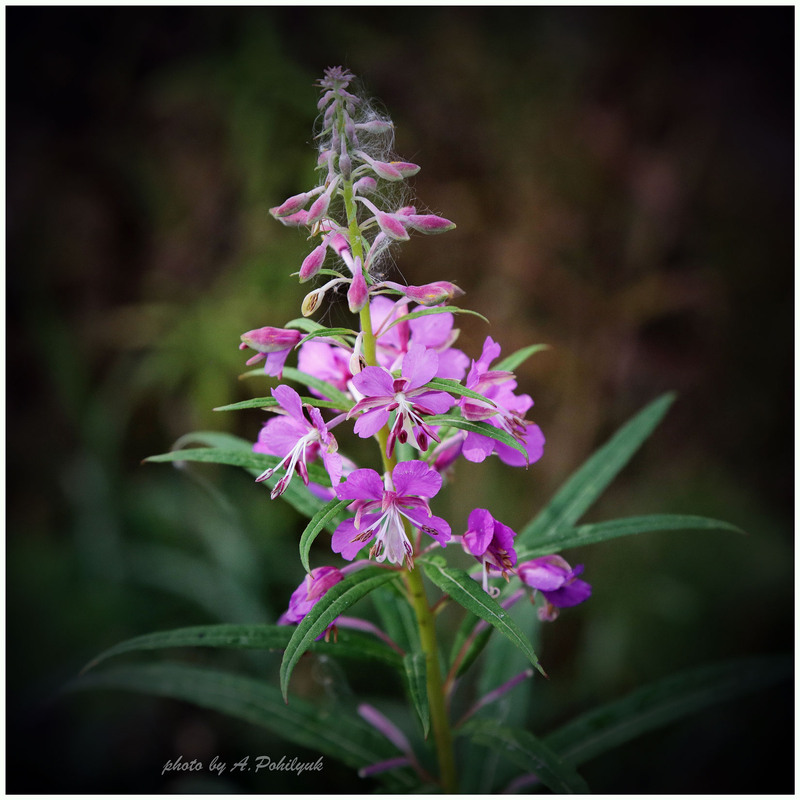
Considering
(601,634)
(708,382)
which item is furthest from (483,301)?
(601,634)

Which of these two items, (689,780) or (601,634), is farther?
(601,634)

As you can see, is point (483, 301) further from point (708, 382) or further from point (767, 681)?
point (767, 681)

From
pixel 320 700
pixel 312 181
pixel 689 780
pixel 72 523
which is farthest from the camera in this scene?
pixel 72 523

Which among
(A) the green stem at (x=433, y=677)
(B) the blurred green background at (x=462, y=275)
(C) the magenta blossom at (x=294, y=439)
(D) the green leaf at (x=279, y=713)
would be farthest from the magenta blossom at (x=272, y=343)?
(B) the blurred green background at (x=462, y=275)

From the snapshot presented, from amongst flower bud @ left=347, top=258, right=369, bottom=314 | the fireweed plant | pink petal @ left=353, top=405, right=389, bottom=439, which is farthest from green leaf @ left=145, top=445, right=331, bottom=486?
flower bud @ left=347, top=258, right=369, bottom=314

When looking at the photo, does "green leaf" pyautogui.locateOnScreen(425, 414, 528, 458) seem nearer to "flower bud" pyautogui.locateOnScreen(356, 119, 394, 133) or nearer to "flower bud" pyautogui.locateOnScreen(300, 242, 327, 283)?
"flower bud" pyautogui.locateOnScreen(300, 242, 327, 283)

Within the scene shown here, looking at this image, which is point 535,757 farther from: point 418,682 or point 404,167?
point 404,167

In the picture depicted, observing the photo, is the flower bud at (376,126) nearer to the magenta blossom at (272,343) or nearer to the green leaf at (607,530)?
the magenta blossom at (272,343)
